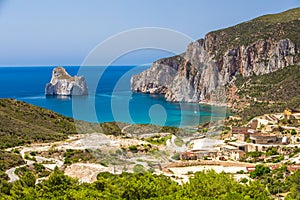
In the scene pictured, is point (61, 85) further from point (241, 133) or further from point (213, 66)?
point (241, 133)

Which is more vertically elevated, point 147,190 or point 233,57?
point 233,57

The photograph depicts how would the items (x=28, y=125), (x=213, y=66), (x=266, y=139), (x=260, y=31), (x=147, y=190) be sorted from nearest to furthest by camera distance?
1. (x=147, y=190)
2. (x=266, y=139)
3. (x=28, y=125)
4. (x=260, y=31)
5. (x=213, y=66)

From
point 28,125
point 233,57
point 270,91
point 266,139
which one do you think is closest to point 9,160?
point 28,125

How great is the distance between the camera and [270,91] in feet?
189

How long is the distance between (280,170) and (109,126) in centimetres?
1937

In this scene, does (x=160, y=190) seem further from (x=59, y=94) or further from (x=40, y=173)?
(x=59, y=94)

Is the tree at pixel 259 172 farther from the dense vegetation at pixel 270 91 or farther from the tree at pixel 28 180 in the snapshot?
the dense vegetation at pixel 270 91

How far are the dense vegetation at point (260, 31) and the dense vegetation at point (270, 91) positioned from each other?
5811mm

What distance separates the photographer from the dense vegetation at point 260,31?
65.2 metres

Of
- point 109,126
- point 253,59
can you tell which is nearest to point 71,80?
point 253,59

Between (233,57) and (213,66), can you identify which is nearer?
(213,66)

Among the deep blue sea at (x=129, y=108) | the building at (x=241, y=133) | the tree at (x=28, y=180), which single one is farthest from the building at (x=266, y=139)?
the tree at (x=28, y=180)

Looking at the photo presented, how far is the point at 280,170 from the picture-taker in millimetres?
18188

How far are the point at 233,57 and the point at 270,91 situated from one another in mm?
17017
